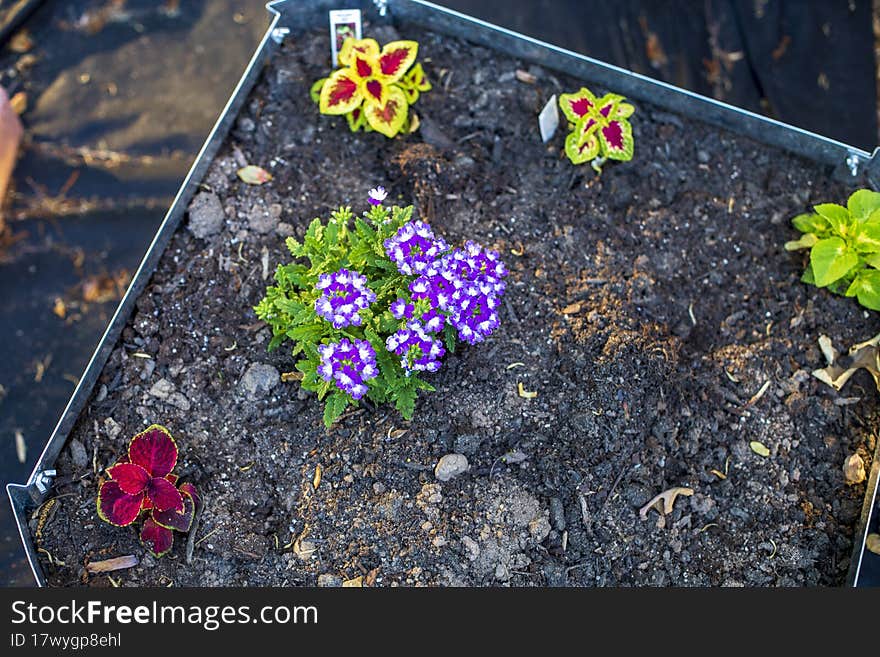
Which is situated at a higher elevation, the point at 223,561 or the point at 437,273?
the point at 437,273

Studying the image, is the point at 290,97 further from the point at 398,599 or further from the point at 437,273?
the point at 398,599

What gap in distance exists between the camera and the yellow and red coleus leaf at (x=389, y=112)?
277 cm

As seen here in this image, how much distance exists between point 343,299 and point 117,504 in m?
0.89

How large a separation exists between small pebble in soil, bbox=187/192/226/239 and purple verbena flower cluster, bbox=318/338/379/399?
0.87 meters

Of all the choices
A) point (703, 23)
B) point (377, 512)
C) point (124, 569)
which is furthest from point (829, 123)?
point (124, 569)

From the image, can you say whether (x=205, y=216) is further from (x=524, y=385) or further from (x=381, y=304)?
(x=524, y=385)

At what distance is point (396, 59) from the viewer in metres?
2.78

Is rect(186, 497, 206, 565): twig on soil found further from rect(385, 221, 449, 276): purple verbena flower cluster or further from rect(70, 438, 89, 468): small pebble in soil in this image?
Answer: rect(385, 221, 449, 276): purple verbena flower cluster

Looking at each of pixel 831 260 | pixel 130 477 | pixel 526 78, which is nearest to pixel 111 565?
pixel 130 477

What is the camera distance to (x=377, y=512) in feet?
8.21

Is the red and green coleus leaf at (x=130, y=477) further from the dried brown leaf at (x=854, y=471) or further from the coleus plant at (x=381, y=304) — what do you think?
the dried brown leaf at (x=854, y=471)

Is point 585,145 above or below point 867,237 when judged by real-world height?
above

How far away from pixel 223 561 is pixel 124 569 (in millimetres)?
287

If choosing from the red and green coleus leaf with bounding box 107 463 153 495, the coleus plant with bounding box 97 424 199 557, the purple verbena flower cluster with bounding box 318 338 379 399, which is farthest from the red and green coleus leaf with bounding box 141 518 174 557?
the purple verbena flower cluster with bounding box 318 338 379 399
